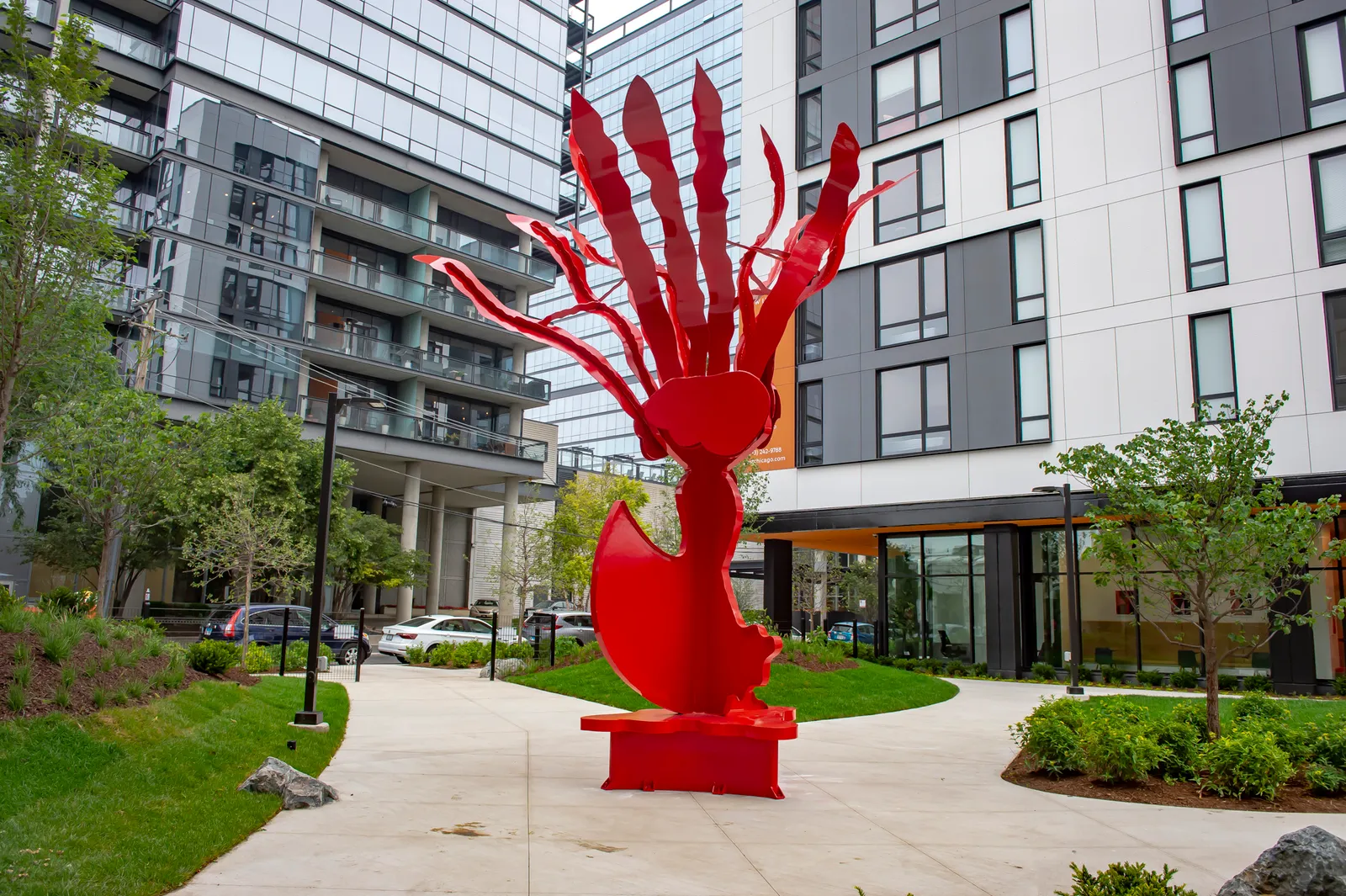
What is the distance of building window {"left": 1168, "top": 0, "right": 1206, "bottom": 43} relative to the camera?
22.2 metres

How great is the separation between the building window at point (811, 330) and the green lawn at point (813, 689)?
10.7m

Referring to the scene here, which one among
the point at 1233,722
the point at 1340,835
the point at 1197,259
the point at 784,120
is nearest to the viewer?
the point at 1340,835

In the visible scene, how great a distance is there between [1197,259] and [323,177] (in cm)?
3033

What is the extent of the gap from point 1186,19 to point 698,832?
2385 cm

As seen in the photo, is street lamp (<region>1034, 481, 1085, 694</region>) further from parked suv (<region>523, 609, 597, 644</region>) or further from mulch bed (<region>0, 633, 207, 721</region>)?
mulch bed (<region>0, 633, 207, 721</region>)

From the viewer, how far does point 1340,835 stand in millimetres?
6918

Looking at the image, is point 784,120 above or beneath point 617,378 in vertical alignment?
above

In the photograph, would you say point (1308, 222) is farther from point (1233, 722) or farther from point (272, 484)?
point (272, 484)

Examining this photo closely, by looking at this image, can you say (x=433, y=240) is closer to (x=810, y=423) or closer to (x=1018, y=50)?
(x=810, y=423)

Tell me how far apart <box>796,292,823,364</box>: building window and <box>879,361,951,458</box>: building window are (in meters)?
2.46

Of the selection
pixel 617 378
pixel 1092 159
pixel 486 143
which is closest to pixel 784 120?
pixel 1092 159

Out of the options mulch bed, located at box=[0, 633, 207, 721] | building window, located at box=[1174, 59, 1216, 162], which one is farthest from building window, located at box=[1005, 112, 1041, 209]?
mulch bed, located at box=[0, 633, 207, 721]

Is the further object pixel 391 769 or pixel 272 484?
pixel 272 484

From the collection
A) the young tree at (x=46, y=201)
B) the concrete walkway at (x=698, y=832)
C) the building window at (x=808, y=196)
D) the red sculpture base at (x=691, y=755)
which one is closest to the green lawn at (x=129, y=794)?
the concrete walkway at (x=698, y=832)
